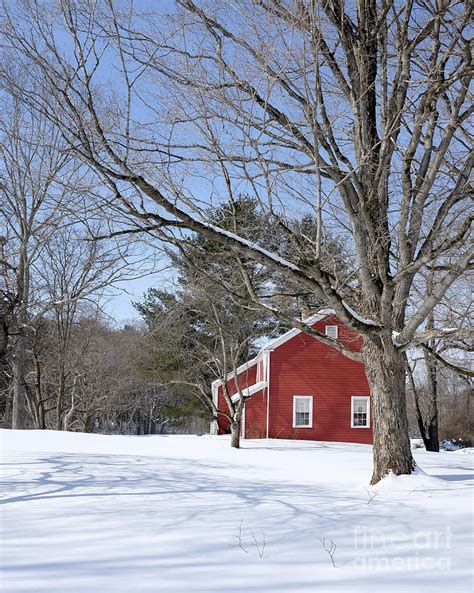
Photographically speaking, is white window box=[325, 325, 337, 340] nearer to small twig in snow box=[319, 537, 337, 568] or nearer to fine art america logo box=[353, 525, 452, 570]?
fine art america logo box=[353, 525, 452, 570]

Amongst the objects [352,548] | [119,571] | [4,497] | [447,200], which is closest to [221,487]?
[4,497]

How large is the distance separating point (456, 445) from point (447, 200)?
3510 cm

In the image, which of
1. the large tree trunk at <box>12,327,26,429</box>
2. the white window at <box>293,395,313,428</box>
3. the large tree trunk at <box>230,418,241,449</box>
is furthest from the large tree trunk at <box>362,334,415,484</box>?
the white window at <box>293,395,313,428</box>

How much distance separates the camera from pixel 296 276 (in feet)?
26.8

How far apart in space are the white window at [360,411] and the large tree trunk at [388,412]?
59.5 feet

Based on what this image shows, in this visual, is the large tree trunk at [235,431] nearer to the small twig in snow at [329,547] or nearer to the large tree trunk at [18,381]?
the large tree trunk at [18,381]

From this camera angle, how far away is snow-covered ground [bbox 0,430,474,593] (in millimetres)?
4352

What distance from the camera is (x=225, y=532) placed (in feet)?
19.0

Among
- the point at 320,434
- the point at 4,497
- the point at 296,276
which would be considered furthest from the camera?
the point at 320,434

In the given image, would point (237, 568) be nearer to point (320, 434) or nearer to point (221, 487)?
point (221, 487)

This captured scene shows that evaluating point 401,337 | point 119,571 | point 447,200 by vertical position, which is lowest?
point 119,571

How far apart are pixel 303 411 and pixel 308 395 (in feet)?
2.34

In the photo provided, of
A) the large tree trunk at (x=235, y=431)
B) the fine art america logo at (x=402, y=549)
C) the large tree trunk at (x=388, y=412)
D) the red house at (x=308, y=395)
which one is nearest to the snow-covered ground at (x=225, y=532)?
the fine art america logo at (x=402, y=549)

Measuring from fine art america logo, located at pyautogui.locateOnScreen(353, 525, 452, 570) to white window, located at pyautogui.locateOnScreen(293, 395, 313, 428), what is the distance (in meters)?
21.1
